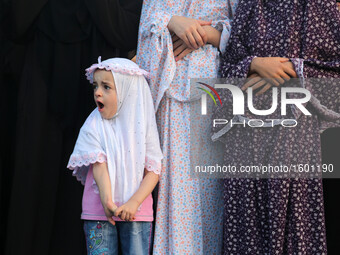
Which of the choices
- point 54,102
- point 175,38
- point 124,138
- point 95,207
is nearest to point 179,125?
point 124,138

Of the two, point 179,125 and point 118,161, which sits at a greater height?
point 179,125

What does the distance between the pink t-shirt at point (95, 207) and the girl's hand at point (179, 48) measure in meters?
0.60

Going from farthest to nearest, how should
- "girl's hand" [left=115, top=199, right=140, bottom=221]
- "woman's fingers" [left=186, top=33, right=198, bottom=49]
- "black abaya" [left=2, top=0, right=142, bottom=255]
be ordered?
Result: "black abaya" [left=2, top=0, right=142, bottom=255] → "woman's fingers" [left=186, top=33, right=198, bottom=49] → "girl's hand" [left=115, top=199, right=140, bottom=221]

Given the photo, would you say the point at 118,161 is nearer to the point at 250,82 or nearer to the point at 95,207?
the point at 95,207

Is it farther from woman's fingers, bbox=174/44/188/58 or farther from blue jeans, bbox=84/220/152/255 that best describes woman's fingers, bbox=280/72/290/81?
blue jeans, bbox=84/220/152/255

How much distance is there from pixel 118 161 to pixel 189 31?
0.60 metres

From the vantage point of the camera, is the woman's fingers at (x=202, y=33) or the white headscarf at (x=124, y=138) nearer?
the white headscarf at (x=124, y=138)

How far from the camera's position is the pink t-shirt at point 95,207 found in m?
2.03

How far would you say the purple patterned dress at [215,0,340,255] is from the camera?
200cm

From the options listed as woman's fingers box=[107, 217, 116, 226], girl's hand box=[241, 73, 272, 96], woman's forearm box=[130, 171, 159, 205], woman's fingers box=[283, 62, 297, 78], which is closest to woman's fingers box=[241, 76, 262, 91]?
girl's hand box=[241, 73, 272, 96]

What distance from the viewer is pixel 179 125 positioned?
88.3 inches

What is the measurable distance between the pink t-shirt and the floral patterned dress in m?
0.13

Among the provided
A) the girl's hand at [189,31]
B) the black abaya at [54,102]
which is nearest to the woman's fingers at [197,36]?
the girl's hand at [189,31]

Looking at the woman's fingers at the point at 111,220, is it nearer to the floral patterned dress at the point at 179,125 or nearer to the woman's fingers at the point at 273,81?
the floral patterned dress at the point at 179,125
